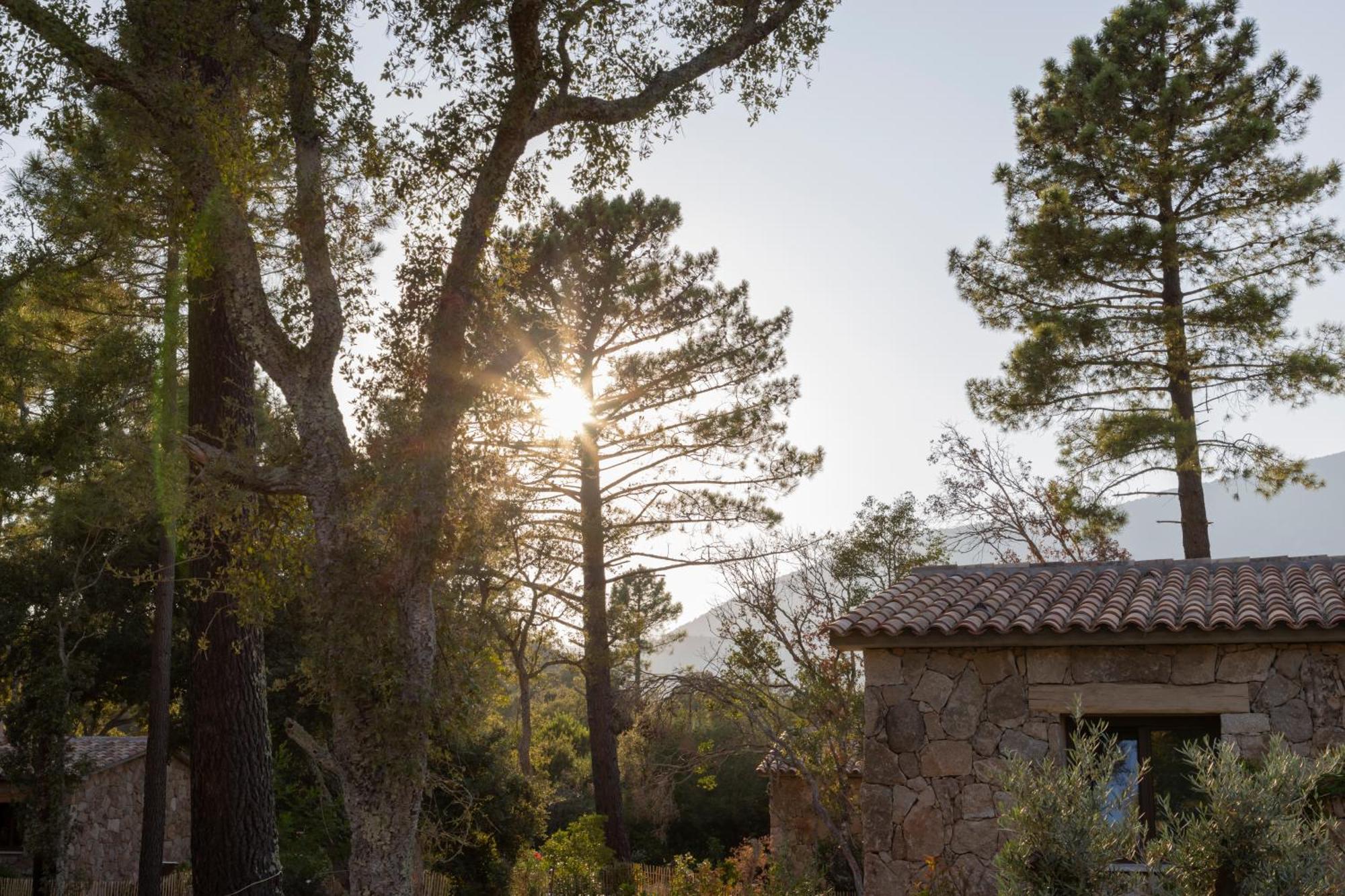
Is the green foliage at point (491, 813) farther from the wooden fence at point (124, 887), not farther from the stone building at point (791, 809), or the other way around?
the stone building at point (791, 809)

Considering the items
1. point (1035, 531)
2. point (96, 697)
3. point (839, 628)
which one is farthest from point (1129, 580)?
point (96, 697)

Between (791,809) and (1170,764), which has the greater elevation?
(1170,764)

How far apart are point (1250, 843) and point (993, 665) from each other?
5014mm

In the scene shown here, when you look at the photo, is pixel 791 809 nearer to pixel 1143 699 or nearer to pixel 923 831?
pixel 923 831

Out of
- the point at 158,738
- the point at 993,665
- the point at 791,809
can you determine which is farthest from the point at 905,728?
the point at 158,738

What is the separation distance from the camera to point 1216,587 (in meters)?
10.4

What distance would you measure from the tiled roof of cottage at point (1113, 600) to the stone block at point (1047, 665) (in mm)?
295

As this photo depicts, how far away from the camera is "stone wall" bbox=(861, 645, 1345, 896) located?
888cm

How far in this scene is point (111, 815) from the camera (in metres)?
22.2

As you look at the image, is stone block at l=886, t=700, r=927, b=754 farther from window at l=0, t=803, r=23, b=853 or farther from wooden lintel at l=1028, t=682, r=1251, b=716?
window at l=0, t=803, r=23, b=853

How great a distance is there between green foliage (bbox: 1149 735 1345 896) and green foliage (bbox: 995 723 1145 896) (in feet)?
0.72

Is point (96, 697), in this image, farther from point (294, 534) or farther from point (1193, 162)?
point (1193, 162)

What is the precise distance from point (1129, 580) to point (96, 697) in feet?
69.1

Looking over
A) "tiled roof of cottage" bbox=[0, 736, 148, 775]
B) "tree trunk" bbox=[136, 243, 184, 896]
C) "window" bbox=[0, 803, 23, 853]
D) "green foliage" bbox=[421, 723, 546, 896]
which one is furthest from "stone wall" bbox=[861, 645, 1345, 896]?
"window" bbox=[0, 803, 23, 853]
